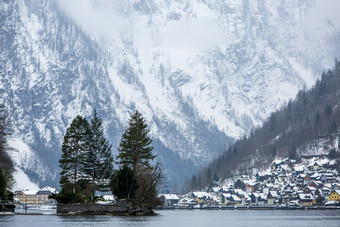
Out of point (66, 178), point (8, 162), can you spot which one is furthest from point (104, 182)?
point (8, 162)

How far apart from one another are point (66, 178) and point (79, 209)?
8.74m

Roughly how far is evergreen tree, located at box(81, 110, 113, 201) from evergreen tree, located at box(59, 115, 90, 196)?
105 cm

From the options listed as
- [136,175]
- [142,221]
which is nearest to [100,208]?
[136,175]

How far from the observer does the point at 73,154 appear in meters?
116

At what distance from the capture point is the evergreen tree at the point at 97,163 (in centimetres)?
11631

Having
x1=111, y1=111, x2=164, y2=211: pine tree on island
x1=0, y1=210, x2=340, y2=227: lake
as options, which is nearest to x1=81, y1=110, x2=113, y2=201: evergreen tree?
x1=111, y1=111, x2=164, y2=211: pine tree on island

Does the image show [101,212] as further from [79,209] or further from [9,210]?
[9,210]

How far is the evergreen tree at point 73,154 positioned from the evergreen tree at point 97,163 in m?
1.05

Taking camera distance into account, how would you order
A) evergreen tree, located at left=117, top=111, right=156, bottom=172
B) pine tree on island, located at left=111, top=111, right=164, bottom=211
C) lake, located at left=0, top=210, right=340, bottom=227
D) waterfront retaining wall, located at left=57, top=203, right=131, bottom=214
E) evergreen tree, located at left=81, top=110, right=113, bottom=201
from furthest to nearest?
evergreen tree, located at left=117, top=111, right=156, bottom=172 → evergreen tree, located at left=81, top=110, right=113, bottom=201 → waterfront retaining wall, located at left=57, top=203, right=131, bottom=214 → pine tree on island, located at left=111, top=111, right=164, bottom=211 → lake, located at left=0, top=210, right=340, bottom=227

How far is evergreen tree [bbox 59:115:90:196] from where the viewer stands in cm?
11475

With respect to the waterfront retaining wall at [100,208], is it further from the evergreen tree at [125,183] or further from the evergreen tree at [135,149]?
the evergreen tree at [135,149]

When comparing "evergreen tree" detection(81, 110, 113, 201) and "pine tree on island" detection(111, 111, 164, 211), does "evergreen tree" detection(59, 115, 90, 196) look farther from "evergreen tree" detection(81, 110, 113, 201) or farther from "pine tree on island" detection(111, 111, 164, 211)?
"pine tree on island" detection(111, 111, 164, 211)

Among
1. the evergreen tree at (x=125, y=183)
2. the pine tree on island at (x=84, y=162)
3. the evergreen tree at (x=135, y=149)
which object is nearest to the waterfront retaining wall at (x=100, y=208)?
the evergreen tree at (x=125, y=183)

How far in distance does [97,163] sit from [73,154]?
4637mm
